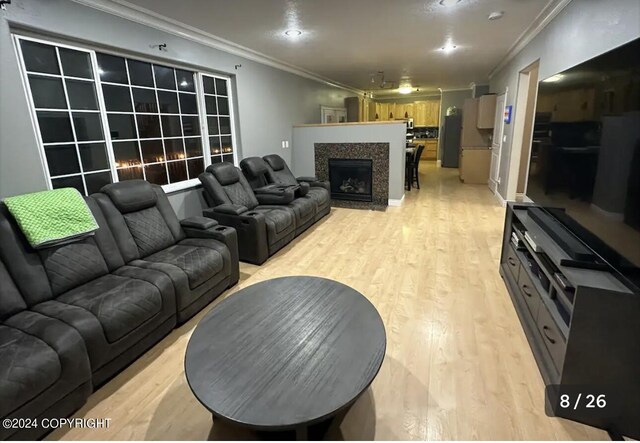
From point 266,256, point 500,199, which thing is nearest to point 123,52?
point 266,256

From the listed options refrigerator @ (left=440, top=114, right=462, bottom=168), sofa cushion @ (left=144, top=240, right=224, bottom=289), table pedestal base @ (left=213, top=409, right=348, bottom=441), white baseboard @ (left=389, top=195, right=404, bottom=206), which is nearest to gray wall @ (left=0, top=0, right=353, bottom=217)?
sofa cushion @ (left=144, top=240, right=224, bottom=289)

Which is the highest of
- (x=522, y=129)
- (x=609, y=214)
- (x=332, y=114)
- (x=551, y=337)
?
(x=332, y=114)

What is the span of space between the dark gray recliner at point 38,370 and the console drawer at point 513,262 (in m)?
2.92

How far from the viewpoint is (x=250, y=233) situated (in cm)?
345

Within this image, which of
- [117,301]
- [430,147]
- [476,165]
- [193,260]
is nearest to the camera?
[117,301]

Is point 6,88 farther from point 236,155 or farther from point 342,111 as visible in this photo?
point 342,111

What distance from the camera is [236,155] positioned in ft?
16.3

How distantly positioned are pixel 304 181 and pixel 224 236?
2.75 metres

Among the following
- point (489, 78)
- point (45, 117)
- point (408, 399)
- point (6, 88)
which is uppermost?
point (489, 78)

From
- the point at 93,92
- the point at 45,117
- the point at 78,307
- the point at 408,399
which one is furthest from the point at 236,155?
the point at 408,399

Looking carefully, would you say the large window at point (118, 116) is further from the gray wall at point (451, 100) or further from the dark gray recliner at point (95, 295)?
the gray wall at point (451, 100)

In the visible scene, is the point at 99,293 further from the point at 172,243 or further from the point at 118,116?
the point at 118,116

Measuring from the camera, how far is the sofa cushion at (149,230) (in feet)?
8.86

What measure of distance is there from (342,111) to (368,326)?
8177 mm
